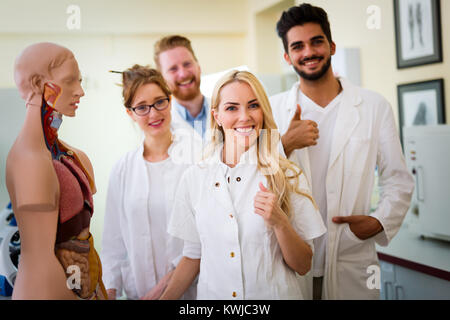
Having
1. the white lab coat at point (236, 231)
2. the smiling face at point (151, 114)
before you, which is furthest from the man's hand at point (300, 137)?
the smiling face at point (151, 114)

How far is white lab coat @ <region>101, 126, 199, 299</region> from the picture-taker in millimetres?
1108

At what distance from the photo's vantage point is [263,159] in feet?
3.40

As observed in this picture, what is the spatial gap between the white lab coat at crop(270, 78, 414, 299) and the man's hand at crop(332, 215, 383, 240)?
0.01 meters

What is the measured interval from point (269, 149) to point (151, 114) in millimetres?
316

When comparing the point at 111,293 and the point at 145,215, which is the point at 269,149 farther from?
the point at 111,293

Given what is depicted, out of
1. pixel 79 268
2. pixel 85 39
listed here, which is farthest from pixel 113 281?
pixel 85 39

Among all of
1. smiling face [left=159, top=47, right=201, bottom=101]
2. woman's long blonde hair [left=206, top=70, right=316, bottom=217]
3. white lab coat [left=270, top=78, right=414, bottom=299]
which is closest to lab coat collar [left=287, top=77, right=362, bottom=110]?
white lab coat [left=270, top=78, right=414, bottom=299]

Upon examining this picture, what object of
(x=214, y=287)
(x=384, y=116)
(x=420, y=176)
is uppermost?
(x=384, y=116)

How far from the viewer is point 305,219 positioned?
102cm

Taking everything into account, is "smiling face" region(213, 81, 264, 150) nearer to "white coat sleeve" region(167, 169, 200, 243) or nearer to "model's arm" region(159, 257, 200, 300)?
"white coat sleeve" region(167, 169, 200, 243)
